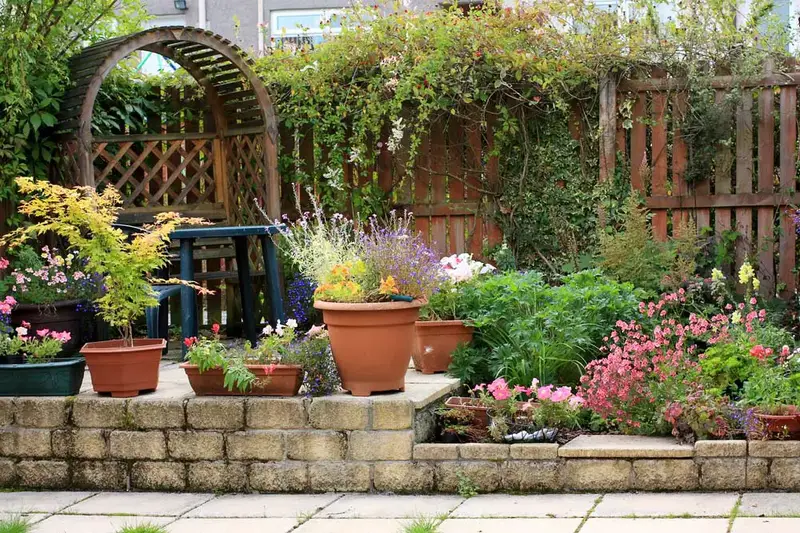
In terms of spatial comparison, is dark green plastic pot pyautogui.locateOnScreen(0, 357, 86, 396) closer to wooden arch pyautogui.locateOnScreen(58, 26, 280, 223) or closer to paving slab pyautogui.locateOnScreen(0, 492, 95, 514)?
paving slab pyautogui.locateOnScreen(0, 492, 95, 514)

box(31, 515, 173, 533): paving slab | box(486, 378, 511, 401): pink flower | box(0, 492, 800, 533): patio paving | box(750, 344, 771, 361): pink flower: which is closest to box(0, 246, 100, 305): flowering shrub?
box(0, 492, 800, 533): patio paving

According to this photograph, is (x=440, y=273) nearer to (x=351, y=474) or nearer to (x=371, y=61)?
(x=351, y=474)

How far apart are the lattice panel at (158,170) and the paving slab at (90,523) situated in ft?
12.4

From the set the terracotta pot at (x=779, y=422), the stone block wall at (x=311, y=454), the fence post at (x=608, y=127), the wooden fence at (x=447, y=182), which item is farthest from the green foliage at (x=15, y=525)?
the fence post at (x=608, y=127)

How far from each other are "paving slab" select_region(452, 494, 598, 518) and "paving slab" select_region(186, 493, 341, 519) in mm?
618

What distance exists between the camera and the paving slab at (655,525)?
3613 millimetres

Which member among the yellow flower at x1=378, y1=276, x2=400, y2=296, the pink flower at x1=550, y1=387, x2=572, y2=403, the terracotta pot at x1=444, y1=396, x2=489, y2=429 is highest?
the yellow flower at x1=378, y1=276, x2=400, y2=296

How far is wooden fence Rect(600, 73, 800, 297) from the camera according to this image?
7141 mm

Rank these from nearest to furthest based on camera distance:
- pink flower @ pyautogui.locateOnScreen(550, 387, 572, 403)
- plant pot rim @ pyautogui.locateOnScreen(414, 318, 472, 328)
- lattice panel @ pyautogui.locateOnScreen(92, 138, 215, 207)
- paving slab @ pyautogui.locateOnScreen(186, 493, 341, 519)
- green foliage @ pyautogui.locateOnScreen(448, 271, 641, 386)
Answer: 1. paving slab @ pyautogui.locateOnScreen(186, 493, 341, 519)
2. pink flower @ pyautogui.locateOnScreen(550, 387, 572, 403)
3. green foliage @ pyautogui.locateOnScreen(448, 271, 641, 386)
4. plant pot rim @ pyautogui.locateOnScreen(414, 318, 472, 328)
5. lattice panel @ pyautogui.locateOnScreen(92, 138, 215, 207)

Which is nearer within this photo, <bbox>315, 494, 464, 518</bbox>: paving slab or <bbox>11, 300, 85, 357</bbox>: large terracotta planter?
<bbox>315, 494, 464, 518</bbox>: paving slab

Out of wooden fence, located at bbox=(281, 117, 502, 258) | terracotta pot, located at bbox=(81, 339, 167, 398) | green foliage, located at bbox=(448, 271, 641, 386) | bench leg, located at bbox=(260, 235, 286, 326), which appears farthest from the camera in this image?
wooden fence, located at bbox=(281, 117, 502, 258)

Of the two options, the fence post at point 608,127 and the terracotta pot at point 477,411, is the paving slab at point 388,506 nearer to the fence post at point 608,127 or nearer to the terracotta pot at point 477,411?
the terracotta pot at point 477,411

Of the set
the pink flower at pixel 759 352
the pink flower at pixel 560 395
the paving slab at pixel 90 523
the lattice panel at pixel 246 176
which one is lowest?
the paving slab at pixel 90 523

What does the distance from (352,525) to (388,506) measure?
325 mm
